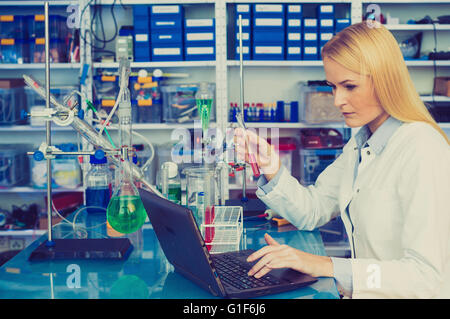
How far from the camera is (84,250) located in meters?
1.36

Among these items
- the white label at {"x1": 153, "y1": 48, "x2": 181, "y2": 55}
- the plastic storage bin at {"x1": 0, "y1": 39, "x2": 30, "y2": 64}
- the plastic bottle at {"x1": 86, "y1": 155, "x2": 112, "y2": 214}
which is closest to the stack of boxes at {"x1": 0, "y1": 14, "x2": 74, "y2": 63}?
the plastic storage bin at {"x1": 0, "y1": 39, "x2": 30, "y2": 64}

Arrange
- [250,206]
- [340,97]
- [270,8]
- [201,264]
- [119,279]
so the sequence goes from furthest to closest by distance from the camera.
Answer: [270,8] → [250,206] → [340,97] → [119,279] → [201,264]

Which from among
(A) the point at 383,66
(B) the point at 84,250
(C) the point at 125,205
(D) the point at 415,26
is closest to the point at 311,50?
(D) the point at 415,26

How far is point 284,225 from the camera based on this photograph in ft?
5.58

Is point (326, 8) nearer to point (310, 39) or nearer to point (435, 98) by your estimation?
point (310, 39)

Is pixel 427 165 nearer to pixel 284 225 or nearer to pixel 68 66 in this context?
pixel 284 225

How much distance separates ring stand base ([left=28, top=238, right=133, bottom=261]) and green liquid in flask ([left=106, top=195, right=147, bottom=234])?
5 centimetres

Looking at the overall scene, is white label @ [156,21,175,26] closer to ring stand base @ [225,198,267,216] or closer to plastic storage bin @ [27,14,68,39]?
plastic storage bin @ [27,14,68,39]

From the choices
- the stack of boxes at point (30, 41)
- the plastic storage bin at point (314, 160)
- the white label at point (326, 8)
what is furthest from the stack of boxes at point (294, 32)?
the stack of boxes at point (30, 41)

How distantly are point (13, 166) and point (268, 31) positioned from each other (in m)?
1.85

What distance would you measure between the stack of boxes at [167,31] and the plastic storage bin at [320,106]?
85 cm

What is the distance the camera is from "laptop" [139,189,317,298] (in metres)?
1.05

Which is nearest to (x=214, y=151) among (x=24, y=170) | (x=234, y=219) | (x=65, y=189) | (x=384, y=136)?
(x=234, y=219)
